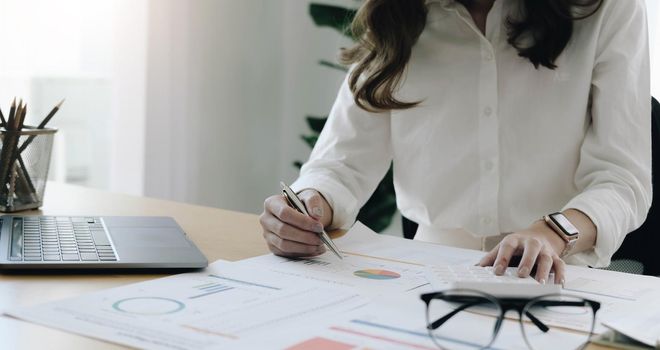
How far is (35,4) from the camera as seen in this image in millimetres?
2523

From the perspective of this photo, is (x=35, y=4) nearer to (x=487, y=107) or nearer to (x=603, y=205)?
(x=487, y=107)

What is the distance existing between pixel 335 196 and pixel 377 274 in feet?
1.20

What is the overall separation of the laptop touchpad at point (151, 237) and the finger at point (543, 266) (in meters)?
0.47

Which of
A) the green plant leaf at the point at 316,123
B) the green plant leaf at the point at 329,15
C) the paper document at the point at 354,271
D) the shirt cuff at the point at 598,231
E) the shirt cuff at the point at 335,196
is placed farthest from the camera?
the green plant leaf at the point at 316,123

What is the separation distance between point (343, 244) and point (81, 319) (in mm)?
503

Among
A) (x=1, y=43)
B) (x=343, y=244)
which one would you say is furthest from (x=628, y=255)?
(x=1, y=43)

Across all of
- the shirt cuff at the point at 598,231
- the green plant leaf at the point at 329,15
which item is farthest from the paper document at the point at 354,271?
the green plant leaf at the point at 329,15

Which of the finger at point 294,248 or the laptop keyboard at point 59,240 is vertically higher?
the finger at point 294,248

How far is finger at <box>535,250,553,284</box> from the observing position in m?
1.01

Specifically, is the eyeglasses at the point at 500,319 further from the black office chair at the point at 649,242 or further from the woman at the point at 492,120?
the black office chair at the point at 649,242

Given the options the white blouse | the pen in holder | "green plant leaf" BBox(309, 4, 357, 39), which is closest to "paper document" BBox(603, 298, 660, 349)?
the white blouse

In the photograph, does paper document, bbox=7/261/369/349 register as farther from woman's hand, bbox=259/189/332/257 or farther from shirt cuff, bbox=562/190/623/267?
shirt cuff, bbox=562/190/623/267

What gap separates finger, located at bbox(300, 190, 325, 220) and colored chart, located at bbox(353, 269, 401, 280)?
190 mm

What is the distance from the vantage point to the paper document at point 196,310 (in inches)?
31.0
